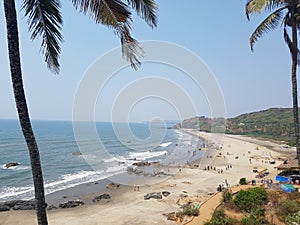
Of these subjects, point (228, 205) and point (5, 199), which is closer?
point (228, 205)

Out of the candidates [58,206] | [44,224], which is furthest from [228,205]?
[58,206]

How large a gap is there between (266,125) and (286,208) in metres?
105

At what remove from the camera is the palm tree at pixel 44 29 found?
4.10m

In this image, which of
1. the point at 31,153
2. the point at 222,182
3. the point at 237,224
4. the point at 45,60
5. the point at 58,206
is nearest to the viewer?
the point at 31,153

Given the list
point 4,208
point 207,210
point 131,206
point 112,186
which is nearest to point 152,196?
point 131,206

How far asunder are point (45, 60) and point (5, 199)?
22.7m

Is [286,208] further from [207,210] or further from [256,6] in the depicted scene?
[256,6]

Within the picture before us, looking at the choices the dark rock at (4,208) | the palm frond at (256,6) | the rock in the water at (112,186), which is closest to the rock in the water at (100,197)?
the rock in the water at (112,186)

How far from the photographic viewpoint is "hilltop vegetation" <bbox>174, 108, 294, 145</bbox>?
285ft

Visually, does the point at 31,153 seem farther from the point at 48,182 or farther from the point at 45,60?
the point at 48,182

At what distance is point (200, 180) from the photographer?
31500 millimetres

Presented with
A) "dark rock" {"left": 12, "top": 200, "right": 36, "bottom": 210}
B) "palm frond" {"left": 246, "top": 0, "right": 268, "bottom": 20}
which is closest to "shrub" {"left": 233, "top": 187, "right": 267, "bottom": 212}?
"palm frond" {"left": 246, "top": 0, "right": 268, "bottom": 20}

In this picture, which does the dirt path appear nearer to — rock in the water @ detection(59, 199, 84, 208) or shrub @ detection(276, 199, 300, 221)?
shrub @ detection(276, 199, 300, 221)

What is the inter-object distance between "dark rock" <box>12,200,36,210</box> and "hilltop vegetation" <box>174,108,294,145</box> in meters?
66.8
